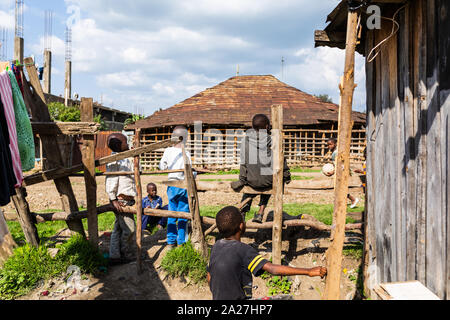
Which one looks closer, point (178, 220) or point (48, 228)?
point (178, 220)

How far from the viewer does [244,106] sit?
69.4ft

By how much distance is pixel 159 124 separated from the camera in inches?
779

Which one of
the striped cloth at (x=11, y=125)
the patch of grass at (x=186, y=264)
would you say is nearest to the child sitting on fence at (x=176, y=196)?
the patch of grass at (x=186, y=264)

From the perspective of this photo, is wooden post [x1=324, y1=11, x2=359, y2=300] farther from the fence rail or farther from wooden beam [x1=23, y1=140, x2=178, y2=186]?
the fence rail

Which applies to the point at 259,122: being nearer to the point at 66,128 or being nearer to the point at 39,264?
the point at 66,128

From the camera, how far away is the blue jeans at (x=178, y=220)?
529cm

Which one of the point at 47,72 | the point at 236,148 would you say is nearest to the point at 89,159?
the point at 236,148

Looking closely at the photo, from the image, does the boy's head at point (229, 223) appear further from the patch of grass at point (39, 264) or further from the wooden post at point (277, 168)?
the patch of grass at point (39, 264)

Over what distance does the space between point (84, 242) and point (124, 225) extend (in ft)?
2.01

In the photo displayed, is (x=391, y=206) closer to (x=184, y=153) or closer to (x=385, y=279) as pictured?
(x=385, y=279)

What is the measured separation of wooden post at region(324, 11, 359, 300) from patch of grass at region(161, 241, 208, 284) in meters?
2.31

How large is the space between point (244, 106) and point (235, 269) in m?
19.0

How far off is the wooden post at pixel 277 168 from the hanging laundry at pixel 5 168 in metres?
3.01

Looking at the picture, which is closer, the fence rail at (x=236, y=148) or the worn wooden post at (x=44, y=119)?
the worn wooden post at (x=44, y=119)
